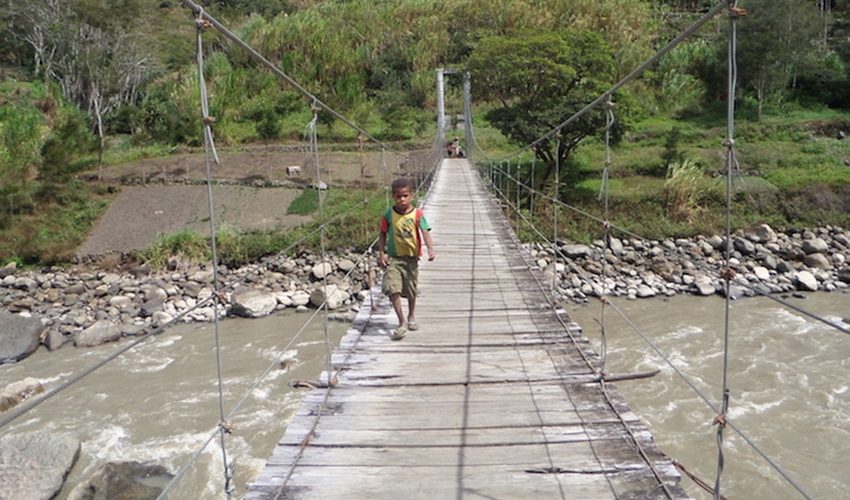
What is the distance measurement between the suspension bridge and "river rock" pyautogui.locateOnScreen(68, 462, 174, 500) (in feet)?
5.85

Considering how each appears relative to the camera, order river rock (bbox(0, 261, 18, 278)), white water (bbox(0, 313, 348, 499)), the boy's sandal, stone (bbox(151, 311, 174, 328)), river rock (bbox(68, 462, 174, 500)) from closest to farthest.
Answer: the boy's sandal → river rock (bbox(68, 462, 174, 500)) → white water (bbox(0, 313, 348, 499)) → stone (bbox(151, 311, 174, 328)) → river rock (bbox(0, 261, 18, 278))

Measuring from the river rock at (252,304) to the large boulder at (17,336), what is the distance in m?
2.03

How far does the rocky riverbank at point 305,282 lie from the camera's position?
6.92m

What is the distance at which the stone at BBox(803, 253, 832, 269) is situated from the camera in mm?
8359

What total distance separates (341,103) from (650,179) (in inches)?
316

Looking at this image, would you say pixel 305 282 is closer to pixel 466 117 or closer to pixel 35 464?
pixel 35 464

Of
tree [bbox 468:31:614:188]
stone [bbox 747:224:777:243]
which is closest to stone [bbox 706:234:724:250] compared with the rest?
stone [bbox 747:224:777:243]

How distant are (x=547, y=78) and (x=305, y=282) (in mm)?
5047

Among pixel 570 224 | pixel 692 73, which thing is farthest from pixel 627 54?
pixel 570 224

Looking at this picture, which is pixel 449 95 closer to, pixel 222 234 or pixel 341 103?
pixel 341 103

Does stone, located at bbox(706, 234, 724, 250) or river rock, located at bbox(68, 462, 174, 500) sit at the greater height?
stone, located at bbox(706, 234, 724, 250)

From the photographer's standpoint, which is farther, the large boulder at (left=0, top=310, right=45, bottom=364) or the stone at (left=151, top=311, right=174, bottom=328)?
the stone at (left=151, top=311, right=174, bottom=328)

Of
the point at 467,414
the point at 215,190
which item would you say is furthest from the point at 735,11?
the point at 215,190

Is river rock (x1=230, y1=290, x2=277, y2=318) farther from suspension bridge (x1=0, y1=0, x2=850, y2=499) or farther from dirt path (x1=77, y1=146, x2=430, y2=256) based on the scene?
suspension bridge (x1=0, y1=0, x2=850, y2=499)
